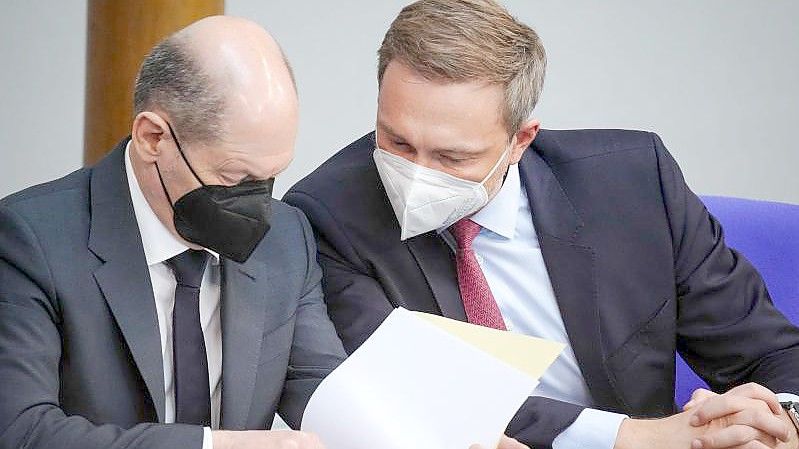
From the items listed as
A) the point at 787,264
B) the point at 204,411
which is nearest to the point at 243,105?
the point at 204,411

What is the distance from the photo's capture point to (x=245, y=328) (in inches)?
74.5

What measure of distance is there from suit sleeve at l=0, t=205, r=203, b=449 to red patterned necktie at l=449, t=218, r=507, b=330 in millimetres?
707

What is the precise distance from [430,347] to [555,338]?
0.66 m

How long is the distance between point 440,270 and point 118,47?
94 cm

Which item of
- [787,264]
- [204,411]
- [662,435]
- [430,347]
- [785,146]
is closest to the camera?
→ [430,347]

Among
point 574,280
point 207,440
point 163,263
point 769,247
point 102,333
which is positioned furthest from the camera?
point 769,247

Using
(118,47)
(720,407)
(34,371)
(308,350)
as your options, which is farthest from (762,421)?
(118,47)

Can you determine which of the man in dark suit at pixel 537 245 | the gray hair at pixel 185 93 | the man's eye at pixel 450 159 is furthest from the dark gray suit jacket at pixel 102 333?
the man's eye at pixel 450 159

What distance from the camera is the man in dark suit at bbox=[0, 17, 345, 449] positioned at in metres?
1.67

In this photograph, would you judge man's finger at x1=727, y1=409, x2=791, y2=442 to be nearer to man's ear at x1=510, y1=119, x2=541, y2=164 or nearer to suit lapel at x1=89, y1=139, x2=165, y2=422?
man's ear at x1=510, y1=119, x2=541, y2=164

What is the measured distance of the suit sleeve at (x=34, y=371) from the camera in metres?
1.61

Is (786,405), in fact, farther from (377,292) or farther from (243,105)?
(243,105)

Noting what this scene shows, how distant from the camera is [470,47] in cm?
214

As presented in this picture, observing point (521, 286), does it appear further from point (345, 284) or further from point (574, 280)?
point (345, 284)
